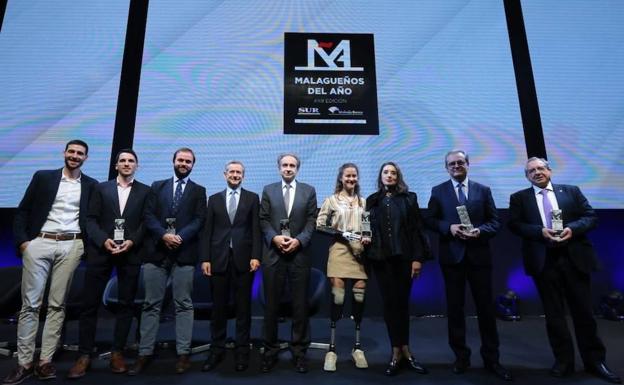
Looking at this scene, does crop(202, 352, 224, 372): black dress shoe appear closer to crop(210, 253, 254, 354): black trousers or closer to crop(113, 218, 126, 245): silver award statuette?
crop(210, 253, 254, 354): black trousers

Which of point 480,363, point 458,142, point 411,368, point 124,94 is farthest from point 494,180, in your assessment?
point 124,94

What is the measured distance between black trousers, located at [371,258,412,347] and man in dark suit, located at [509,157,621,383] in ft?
3.30

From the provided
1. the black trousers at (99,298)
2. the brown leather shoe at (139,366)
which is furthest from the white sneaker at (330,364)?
the black trousers at (99,298)

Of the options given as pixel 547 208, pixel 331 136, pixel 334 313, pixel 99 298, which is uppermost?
pixel 331 136

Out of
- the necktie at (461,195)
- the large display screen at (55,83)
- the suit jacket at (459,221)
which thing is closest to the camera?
the suit jacket at (459,221)

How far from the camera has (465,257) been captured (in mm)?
2617

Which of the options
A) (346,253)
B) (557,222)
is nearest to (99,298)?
(346,253)

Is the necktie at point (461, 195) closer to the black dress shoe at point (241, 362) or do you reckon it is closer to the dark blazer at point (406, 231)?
the dark blazer at point (406, 231)

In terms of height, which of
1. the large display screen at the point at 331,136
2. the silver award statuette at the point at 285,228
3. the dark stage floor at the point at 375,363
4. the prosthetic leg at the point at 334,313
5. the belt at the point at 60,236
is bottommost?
the dark stage floor at the point at 375,363

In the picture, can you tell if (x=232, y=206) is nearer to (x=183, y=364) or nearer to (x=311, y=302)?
(x=311, y=302)

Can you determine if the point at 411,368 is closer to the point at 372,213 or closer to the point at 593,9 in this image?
the point at 372,213

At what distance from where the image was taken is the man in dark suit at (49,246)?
8.02 ft

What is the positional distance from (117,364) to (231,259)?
1117mm

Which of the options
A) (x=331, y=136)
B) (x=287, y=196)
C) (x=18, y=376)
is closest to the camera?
(x=18, y=376)
